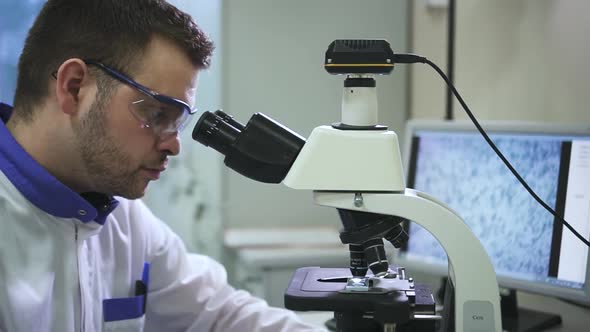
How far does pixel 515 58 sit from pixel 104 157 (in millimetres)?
1226

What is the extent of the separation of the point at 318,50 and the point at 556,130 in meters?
1.29

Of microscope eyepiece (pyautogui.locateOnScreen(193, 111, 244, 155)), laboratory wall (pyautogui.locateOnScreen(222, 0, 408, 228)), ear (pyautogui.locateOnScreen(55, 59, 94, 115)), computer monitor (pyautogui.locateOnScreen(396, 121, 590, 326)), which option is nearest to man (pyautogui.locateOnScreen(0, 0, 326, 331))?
ear (pyautogui.locateOnScreen(55, 59, 94, 115))

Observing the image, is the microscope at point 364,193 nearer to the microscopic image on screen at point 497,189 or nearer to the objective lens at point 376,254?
the objective lens at point 376,254

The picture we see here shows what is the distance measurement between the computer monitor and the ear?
2.67ft

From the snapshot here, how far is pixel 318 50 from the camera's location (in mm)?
2502

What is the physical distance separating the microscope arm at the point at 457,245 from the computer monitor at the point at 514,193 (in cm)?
48

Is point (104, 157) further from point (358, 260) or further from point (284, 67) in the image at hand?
point (284, 67)

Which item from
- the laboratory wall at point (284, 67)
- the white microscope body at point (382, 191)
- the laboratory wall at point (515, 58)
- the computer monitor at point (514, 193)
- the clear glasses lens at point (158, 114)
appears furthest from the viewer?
the laboratory wall at point (284, 67)

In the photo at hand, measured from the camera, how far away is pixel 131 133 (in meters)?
1.16

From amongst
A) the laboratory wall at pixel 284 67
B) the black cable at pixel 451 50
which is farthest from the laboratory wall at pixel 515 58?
the laboratory wall at pixel 284 67

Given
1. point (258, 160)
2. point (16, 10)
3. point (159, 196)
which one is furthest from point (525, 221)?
point (16, 10)

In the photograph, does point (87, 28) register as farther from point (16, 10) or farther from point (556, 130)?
point (16, 10)

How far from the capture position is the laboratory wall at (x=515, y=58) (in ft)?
5.32

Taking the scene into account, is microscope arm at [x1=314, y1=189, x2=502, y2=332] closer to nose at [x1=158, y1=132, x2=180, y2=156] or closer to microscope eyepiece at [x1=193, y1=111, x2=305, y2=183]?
microscope eyepiece at [x1=193, y1=111, x2=305, y2=183]
